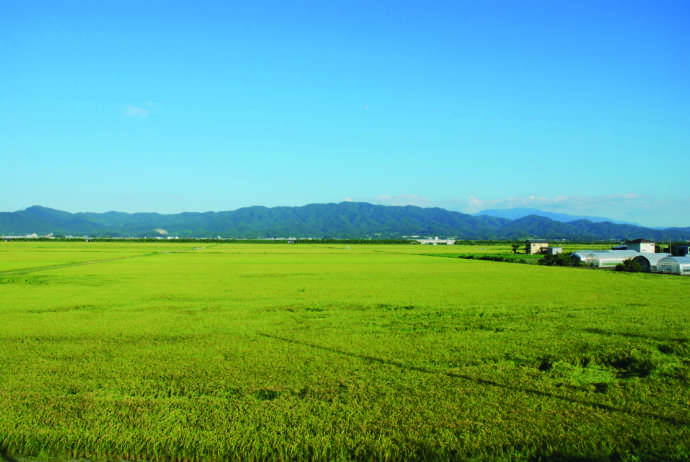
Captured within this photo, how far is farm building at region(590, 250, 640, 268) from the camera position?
40219mm

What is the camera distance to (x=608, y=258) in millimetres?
40375

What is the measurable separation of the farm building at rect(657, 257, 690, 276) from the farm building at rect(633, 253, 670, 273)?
41cm

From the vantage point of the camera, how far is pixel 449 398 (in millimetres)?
7508

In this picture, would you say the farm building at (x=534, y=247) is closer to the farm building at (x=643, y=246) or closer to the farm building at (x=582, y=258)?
the farm building at (x=643, y=246)

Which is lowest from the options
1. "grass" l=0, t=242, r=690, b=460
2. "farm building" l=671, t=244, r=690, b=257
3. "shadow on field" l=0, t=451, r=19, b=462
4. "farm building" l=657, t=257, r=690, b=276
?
"shadow on field" l=0, t=451, r=19, b=462

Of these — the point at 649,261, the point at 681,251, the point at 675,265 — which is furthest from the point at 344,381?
the point at 681,251

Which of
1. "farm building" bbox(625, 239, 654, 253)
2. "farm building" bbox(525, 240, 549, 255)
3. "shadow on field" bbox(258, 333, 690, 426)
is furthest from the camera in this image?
"farm building" bbox(525, 240, 549, 255)

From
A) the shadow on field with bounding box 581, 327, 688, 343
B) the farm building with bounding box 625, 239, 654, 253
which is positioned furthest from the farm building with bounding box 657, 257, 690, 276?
the shadow on field with bounding box 581, 327, 688, 343

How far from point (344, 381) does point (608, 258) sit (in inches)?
1499

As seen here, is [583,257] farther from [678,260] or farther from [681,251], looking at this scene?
[678,260]

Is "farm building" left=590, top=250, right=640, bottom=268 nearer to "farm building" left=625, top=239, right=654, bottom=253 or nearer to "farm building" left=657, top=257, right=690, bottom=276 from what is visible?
"farm building" left=657, top=257, right=690, bottom=276

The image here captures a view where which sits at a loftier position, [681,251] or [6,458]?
[681,251]

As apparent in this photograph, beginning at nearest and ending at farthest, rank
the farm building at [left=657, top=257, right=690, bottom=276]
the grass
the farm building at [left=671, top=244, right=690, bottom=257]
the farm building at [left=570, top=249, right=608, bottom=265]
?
the grass, the farm building at [left=657, top=257, right=690, bottom=276], the farm building at [left=570, top=249, right=608, bottom=265], the farm building at [left=671, top=244, right=690, bottom=257]

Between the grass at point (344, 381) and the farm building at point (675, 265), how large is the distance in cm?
1885
